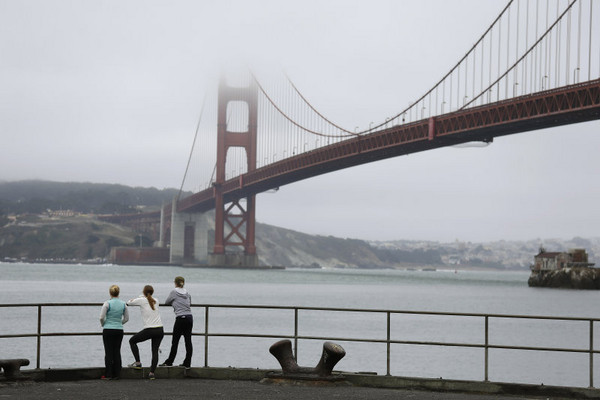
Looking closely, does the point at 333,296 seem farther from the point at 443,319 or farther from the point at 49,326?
the point at 49,326

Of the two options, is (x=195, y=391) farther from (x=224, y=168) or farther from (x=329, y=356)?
(x=224, y=168)

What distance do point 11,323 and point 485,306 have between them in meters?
30.7

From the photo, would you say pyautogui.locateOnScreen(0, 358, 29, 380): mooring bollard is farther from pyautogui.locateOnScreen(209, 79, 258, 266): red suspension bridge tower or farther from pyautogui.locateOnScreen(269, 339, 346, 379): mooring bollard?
pyautogui.locateOnScreen(209, 79, 258, 266): red suspension bridge tower

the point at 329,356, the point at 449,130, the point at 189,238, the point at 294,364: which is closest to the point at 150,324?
the point at 294,364

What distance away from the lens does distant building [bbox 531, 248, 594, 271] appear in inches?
3615

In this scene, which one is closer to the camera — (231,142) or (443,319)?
(443,319)

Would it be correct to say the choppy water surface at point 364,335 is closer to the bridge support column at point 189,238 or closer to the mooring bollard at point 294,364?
the mooring bollard at point 294,364

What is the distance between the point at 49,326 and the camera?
37406mm

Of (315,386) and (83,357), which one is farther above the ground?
(315,386)

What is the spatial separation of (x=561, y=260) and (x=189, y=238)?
156 feet

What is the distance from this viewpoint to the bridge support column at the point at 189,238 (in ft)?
377

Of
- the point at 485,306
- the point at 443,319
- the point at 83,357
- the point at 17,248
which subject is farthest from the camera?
the point at 17,248

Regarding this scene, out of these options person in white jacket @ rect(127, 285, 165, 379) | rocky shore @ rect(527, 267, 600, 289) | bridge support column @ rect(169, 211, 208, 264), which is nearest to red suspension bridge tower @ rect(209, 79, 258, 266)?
bridge support column @ rect(169, 211, 208, 264)

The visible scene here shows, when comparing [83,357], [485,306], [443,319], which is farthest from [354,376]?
[485,306]
